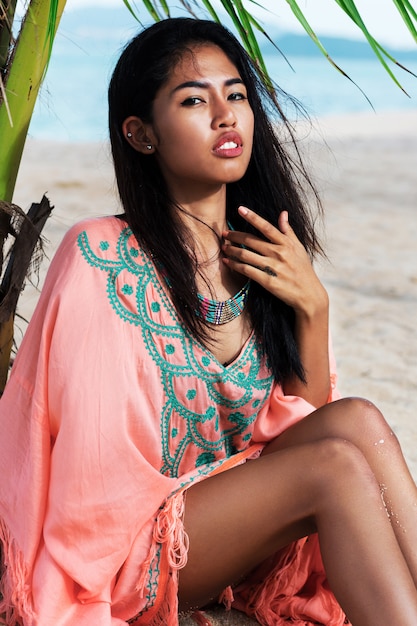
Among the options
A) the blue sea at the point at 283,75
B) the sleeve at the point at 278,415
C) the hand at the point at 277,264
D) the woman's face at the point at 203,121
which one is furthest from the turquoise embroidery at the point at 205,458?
the blue sea at the point at 283,75

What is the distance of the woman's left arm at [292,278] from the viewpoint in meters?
1.99

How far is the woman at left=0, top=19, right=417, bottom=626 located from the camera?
1.75 meters

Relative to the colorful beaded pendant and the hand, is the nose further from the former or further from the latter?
the colorful beaded pendant

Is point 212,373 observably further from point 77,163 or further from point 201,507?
point 77,163

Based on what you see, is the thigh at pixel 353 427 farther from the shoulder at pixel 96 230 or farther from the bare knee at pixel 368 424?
the shoulder at pixel 96 230

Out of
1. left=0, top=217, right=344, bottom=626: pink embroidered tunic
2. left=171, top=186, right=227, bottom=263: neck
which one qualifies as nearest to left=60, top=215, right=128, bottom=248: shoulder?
left=0, top=217, right=344, bottom=626: pink embroidered tunic

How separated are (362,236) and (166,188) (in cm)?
445

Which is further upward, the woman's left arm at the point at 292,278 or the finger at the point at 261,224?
the finger at the point at 261,224

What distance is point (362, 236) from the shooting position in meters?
6.29

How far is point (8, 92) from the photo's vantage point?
195 centimetres

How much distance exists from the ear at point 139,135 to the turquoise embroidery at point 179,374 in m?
0.20

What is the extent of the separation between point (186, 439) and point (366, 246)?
4257 mm

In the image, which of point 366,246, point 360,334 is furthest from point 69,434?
point 366,246

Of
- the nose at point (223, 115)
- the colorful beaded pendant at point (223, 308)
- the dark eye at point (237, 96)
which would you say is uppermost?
the dark eye at point (237, 96)
